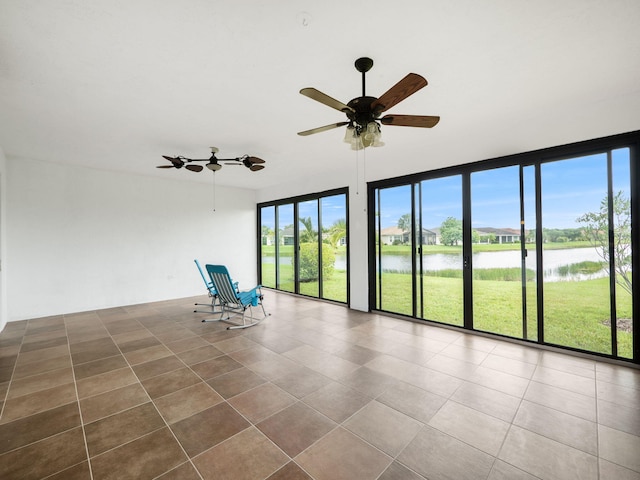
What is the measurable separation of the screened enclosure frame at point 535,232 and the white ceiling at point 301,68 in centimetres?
17

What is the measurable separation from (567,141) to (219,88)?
405 cm

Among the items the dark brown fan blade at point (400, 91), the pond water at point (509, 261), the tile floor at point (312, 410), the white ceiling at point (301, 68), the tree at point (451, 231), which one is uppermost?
the white ceiling at point (301, 68)

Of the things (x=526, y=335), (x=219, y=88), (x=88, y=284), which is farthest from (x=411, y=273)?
(x=88, y=284)

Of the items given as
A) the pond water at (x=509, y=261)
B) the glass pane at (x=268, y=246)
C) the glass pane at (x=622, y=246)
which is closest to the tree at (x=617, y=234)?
the glass pane at (x=622, y=246)

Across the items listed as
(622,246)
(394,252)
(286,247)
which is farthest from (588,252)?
(286,247)

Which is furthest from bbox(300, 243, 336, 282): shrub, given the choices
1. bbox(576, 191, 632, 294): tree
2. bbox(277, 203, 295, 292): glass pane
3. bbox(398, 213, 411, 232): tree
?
bbox(576, 191, 632, 294): tree

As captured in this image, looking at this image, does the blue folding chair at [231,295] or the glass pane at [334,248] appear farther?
the glass pane at [334,248]

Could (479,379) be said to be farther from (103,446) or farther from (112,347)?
(112,347)

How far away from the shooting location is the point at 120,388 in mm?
2678

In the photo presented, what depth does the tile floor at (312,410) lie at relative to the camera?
1746mm

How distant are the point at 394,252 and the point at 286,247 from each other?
3.35 m

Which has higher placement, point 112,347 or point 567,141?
point 567,141

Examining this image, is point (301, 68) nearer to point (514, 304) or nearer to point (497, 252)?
point (497, 252)

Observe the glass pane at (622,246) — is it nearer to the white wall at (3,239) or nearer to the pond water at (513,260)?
the pond water at (513,260)
